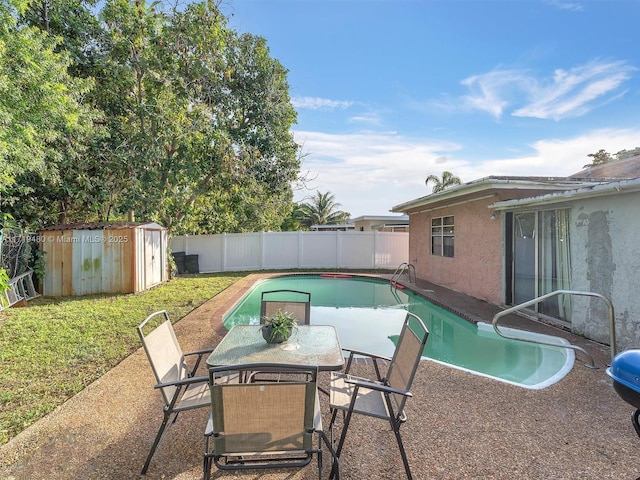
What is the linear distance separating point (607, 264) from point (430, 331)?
3.48 m

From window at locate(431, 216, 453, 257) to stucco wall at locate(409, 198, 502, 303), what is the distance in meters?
0.19

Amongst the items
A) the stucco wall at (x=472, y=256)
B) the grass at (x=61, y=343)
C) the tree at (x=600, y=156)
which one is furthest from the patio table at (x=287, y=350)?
the tree at (x=600, y=156)

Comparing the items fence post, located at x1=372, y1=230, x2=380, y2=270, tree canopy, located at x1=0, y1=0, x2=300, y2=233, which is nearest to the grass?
tree canopy, located at x1=0, y1=0, x2=300, y2=233

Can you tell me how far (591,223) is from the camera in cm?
559

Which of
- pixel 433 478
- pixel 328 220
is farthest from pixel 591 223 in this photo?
pixel 328 220

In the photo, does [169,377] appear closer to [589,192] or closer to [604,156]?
[589,192]

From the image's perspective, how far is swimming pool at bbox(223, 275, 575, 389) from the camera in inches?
198

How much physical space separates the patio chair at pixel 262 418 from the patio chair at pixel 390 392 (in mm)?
537

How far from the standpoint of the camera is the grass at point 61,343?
366 cm

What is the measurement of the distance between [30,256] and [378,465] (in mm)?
11199

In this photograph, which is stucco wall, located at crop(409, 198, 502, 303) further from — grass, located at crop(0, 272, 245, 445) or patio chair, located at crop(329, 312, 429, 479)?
grass, located at crop(0, 272, 245, 445)

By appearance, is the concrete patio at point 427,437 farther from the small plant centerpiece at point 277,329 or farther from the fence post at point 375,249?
the fence post at point 375,249

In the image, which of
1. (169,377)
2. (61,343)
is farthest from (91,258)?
(169,377)

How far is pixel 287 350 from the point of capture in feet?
10.1
